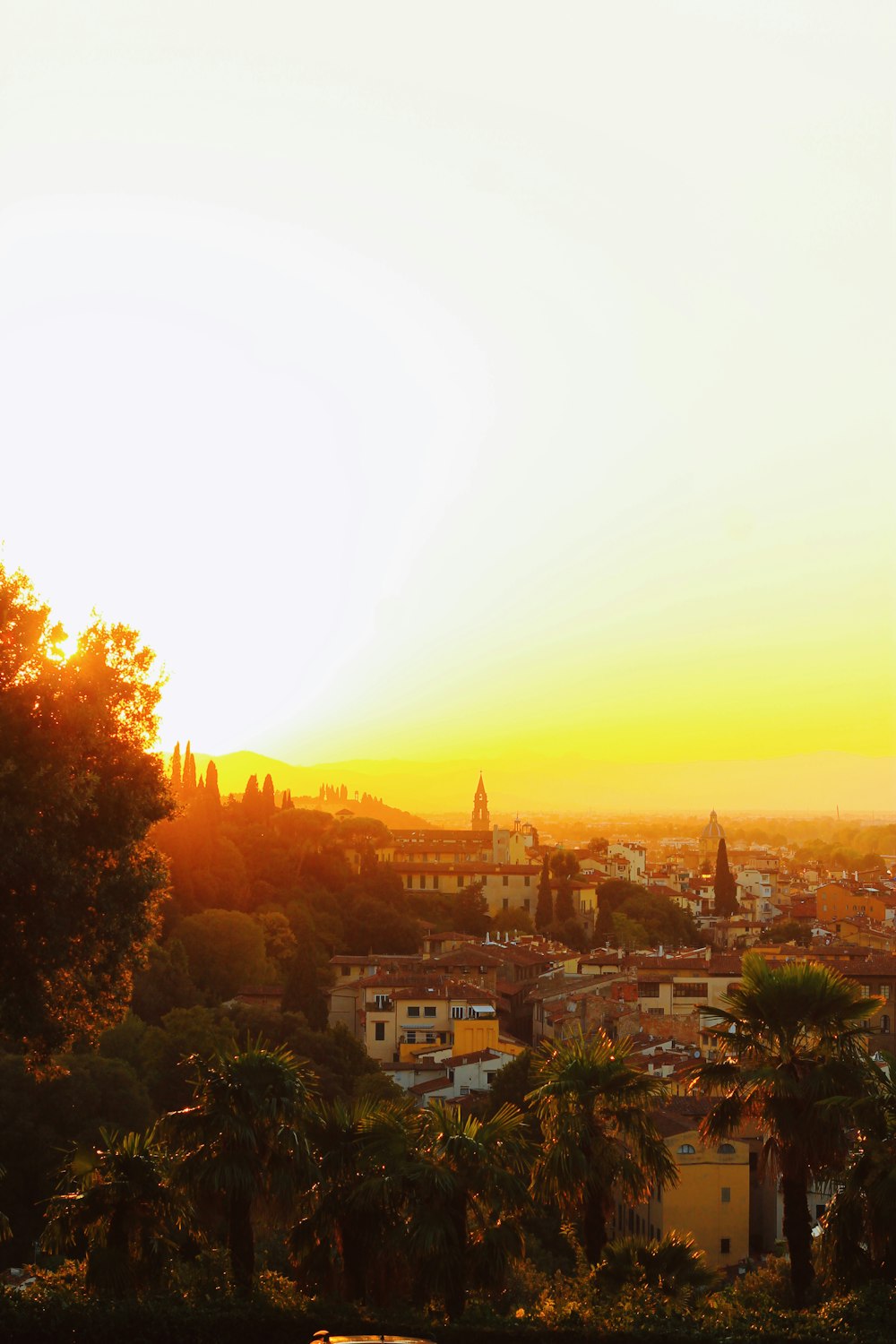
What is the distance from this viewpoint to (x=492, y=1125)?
37.6 ft

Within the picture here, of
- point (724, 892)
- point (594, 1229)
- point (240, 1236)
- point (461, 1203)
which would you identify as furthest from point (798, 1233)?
point (724, 892)

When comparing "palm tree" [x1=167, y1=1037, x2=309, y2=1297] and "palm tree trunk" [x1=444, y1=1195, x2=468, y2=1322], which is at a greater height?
"palm tree" [x1=167, y1=1037, x2=309, y2=1297]

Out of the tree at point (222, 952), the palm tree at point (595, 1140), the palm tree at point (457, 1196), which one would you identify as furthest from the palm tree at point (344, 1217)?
the tree at point (222, 952)

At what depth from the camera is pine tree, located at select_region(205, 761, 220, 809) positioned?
6538 centimetres

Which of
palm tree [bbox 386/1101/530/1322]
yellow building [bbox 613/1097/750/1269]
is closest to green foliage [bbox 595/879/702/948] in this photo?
yellow building [bbox 613/1097/750/1269]

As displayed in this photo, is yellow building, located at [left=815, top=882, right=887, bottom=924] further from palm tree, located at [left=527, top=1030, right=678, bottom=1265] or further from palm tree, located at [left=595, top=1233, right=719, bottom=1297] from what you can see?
palm tree, located at [left=527, top=1030, right=678, bottom=1265]

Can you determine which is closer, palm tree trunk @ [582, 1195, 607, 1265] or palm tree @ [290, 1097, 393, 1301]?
palm tree @ [290, 1097, 393, 1301]

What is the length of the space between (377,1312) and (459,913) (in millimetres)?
71874

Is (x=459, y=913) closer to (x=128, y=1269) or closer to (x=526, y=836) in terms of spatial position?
(x=526, y=836)

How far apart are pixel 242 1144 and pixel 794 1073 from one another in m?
4.70

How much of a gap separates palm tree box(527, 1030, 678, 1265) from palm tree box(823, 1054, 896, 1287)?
1717mm

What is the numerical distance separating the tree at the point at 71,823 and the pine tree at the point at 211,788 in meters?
52.7

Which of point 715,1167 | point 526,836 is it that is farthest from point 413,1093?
point 526,836

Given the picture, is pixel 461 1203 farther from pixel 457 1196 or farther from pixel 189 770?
pixel 189 770
